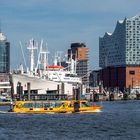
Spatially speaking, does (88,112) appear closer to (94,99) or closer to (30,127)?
(30,127)

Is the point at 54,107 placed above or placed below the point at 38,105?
below

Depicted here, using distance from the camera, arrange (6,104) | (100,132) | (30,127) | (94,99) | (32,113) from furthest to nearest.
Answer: (94,99), (6,104), (32,113), (30,127), (100,132)

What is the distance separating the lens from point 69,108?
106250 mm

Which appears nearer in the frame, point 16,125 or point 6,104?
point 16,125

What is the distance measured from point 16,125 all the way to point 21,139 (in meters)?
19.5

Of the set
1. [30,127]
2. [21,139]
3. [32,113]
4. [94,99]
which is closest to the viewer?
[21,139]

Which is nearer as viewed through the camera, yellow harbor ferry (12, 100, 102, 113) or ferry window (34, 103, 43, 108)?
A: yellow harbor ferry (12, 100, 102, 113)

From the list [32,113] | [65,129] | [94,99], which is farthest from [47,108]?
[94,99]

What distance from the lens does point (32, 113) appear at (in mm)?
105625

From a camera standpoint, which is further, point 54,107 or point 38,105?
point 38,105

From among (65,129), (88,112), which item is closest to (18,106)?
(88,112)

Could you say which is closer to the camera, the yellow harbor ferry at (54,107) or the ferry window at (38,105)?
the yellow harbor ferry at (54,107)

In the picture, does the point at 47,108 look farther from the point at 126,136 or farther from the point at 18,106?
the point at 126,136

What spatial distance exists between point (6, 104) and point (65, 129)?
103447mm
